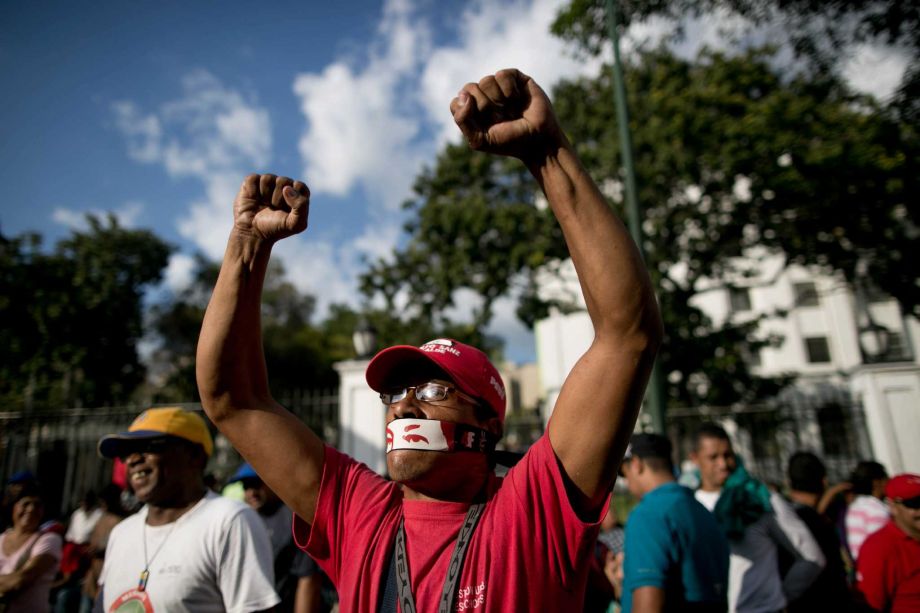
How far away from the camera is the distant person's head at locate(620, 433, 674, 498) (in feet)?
11.7

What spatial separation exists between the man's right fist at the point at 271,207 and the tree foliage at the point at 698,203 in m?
12.5

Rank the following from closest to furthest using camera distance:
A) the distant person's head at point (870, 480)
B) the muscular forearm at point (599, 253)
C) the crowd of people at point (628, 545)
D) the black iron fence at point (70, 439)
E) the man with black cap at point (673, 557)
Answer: the muscular forearm at point (599, 253)
the crowd of people at point (628, 545)
the man with black cap at point (673, 557)
the distant person's head at point (870, 480)
the black iron fence at point (70, 439)

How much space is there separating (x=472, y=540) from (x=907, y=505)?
11.3 feet

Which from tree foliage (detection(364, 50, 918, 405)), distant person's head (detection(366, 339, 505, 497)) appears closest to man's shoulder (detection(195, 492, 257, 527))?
distant person's head (detection(366, 339, 505, 497))

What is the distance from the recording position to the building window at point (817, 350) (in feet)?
103

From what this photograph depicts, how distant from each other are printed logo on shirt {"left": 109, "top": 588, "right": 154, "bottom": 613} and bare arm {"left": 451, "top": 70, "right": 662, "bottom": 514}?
7.17ft

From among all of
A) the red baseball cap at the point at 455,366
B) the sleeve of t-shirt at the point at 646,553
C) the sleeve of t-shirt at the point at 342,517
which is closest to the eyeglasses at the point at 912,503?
the sleeve of t-shirt at the point at 646,553

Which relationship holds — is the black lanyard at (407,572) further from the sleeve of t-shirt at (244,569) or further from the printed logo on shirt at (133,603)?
the printed logo on shirt at (133,603)

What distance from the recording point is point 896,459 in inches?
459

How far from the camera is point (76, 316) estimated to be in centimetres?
2219

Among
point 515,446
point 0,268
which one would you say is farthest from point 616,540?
point 0,268

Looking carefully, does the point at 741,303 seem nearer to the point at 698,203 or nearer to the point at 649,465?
the point at 698,203

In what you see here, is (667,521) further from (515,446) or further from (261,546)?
(515,446)

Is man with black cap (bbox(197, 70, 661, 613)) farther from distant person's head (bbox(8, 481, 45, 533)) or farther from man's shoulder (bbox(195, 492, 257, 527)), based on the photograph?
distant person's head (bbox(8, 481, 45, 533))
